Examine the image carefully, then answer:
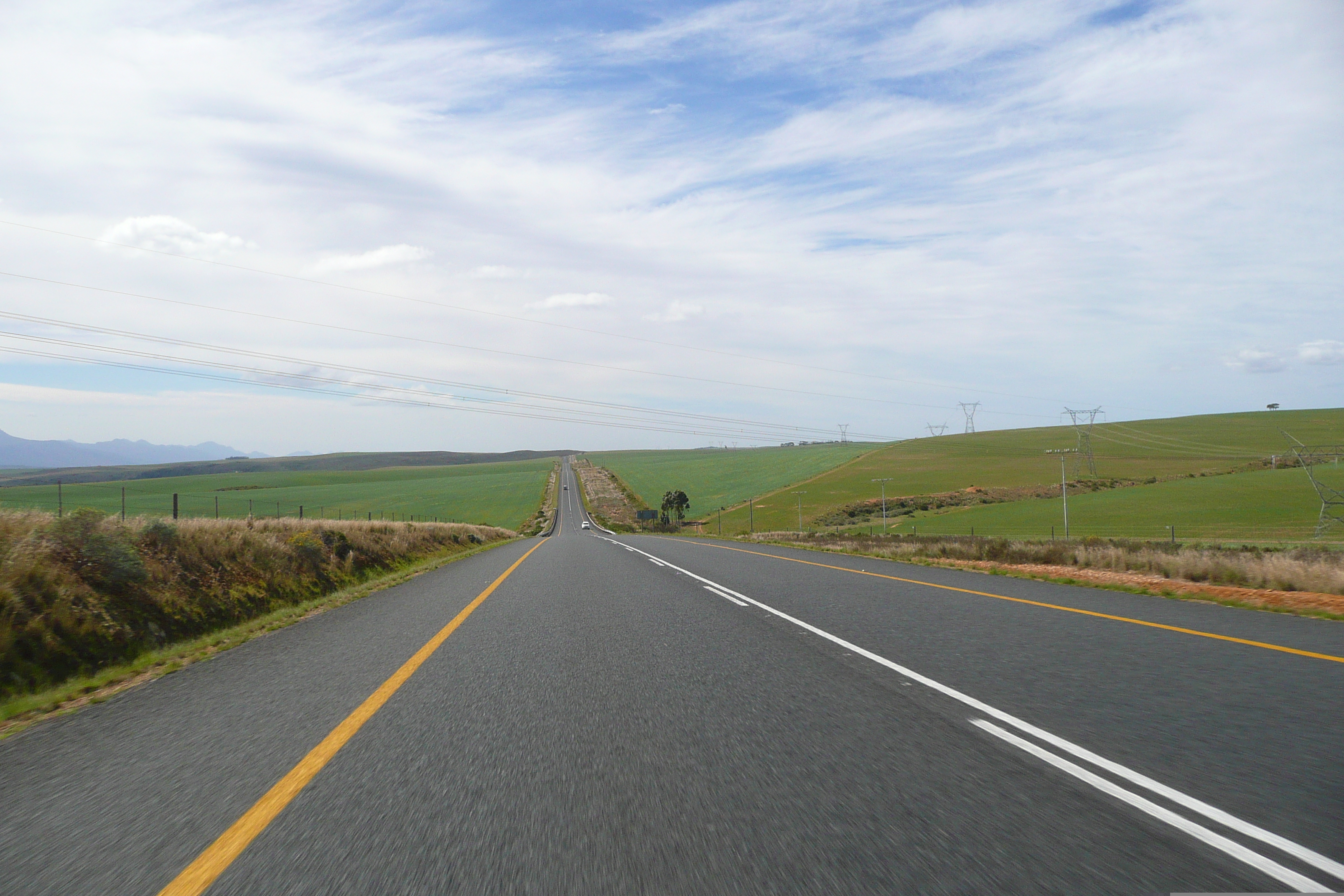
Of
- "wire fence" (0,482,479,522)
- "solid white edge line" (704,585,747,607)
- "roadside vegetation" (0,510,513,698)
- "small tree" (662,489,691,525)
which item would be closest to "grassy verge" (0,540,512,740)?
"roadside vegetation" (0,510,513,698)

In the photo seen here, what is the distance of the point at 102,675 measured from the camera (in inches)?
300

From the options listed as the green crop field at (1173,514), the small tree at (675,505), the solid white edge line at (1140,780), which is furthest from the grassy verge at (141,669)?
the small tree at (675,505)

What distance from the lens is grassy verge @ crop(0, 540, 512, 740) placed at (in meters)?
6.05

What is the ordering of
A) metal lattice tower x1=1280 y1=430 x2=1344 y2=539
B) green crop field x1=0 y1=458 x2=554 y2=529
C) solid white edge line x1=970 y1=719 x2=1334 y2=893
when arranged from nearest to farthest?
solid white edge line x1=970 y1=719 x2=1334 y2=893 < metal lattice tower x1=1280 y1=430 x2=1344 y2=539 < green crop field x1=0 y1=458 x2=554 y2=529

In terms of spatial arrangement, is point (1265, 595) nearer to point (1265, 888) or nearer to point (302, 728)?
point (1265, 888)

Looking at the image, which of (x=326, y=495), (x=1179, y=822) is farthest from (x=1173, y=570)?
(x=326, y=495)

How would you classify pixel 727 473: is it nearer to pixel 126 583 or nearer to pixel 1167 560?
pixel 1167 560

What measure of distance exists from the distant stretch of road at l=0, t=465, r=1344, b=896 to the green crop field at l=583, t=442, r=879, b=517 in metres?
87.8

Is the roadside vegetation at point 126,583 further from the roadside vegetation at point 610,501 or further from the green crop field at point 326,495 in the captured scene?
the roadside vegetation at point 610,501

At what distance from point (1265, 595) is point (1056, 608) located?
3746 mm

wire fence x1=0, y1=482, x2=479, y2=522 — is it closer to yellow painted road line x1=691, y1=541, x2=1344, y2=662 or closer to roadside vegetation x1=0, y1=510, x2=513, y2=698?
roadside vegetation x1=0, y1=510, x2=513, y2=698

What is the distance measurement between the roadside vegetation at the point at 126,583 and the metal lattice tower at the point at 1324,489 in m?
47.3

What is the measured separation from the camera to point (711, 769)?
4.07 metres

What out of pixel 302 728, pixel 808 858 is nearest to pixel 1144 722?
pixel 808 858
